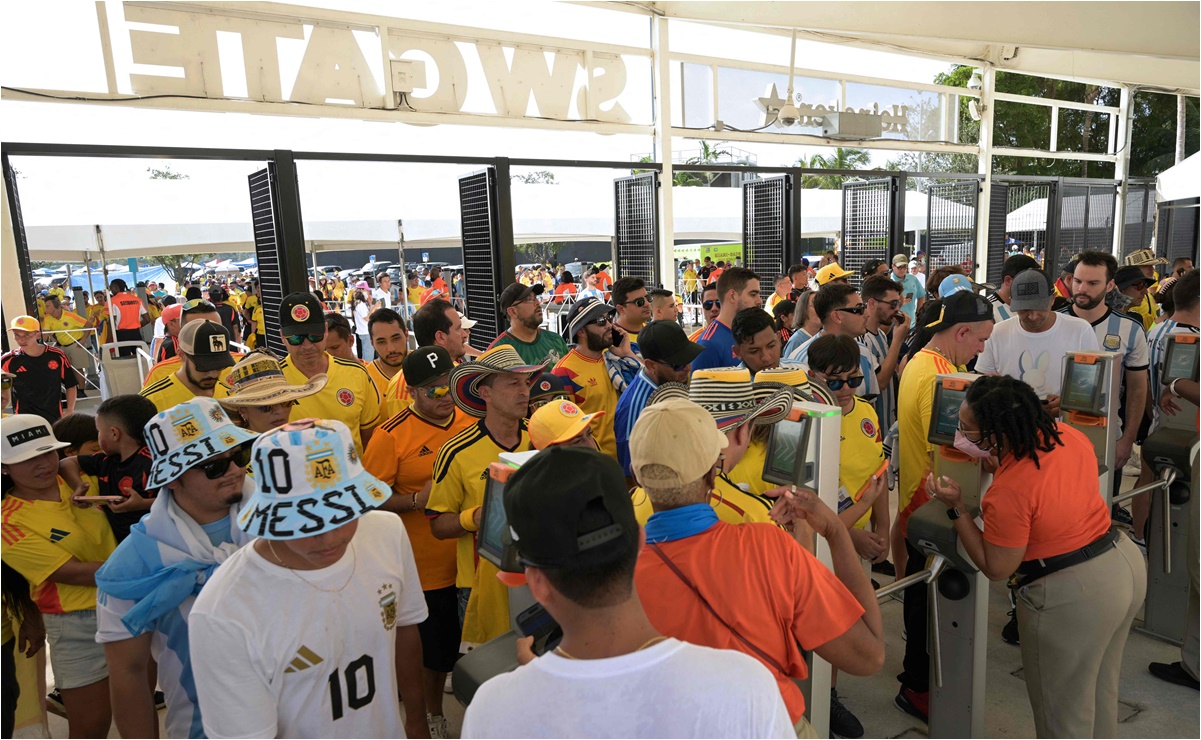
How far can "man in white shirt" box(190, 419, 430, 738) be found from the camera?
1.54 metres

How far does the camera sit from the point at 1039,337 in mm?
4039

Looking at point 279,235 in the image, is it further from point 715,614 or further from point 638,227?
point 715,614

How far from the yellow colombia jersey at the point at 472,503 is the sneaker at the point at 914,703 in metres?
1.81

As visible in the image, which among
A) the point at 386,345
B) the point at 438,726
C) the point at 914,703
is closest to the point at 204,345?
the point at 386,345

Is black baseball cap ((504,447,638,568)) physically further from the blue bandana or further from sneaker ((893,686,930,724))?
sneaker ((893,686,930,724))

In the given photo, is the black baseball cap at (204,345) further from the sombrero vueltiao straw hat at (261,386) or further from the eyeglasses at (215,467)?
the eyeglasses at (215,467)

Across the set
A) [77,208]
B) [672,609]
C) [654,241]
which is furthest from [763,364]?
[77,208]

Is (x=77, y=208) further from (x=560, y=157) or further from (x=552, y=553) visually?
(x=552, y=553)

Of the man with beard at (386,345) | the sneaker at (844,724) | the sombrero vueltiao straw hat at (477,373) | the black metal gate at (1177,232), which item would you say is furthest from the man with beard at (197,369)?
the black metal gate at (1177,232)

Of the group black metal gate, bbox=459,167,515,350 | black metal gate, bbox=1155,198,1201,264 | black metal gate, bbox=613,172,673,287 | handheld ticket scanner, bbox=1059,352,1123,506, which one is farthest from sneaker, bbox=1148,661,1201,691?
black metal gate, bbox=1155,198,1201,264

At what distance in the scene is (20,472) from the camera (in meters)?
2.51

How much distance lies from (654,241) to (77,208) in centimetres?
649

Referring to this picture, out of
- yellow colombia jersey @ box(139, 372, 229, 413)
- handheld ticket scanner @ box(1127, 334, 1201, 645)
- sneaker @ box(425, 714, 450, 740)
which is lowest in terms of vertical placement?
sneaker @ box(425, 714, 450, 740)

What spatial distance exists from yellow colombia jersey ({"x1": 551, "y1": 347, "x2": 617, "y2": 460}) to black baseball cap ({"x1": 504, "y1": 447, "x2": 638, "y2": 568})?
8.90ft
